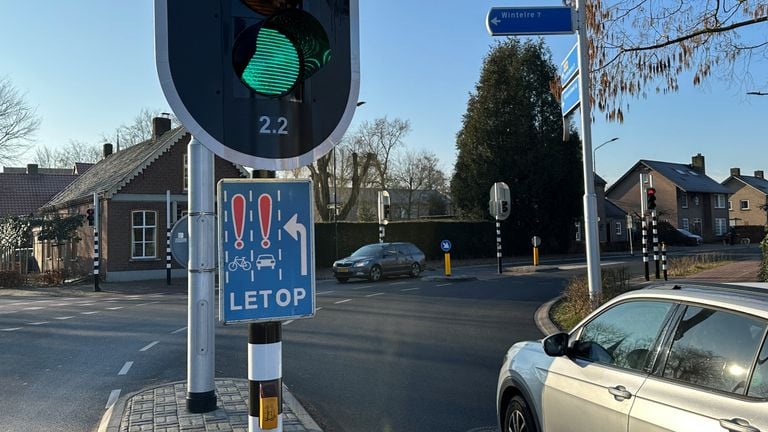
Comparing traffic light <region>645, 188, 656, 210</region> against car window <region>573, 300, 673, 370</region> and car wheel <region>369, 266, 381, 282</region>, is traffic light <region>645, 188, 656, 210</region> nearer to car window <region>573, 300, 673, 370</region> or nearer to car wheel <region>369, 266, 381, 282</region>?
car wheel <region>369, 266, 381, 282</region>

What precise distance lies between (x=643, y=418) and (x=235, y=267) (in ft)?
6.82

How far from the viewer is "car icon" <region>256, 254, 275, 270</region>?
249 cm

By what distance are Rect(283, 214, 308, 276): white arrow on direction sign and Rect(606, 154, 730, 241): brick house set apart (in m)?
62.3

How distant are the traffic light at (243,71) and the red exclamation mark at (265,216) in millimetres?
139

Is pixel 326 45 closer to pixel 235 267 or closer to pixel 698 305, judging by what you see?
pixel 235 267

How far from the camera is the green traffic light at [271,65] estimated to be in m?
2.51

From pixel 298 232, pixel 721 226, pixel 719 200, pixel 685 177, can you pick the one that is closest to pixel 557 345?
pixel 298 232

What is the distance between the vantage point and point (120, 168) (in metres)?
32.1

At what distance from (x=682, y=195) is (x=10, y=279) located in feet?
199

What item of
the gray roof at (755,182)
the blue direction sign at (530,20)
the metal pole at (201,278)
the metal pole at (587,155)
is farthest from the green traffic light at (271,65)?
the gray roof at (755,182)

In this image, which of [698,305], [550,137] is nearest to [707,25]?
[698,305]

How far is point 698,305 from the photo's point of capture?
2924 mm

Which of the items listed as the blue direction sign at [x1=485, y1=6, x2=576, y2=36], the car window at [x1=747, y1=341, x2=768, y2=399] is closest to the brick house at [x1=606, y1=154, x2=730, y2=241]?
the blue direction sign at [x1=485, y1=6, x2=576, y2=36]

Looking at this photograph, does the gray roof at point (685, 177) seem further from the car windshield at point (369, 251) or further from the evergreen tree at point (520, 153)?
the car windshield at point (369, 251)
